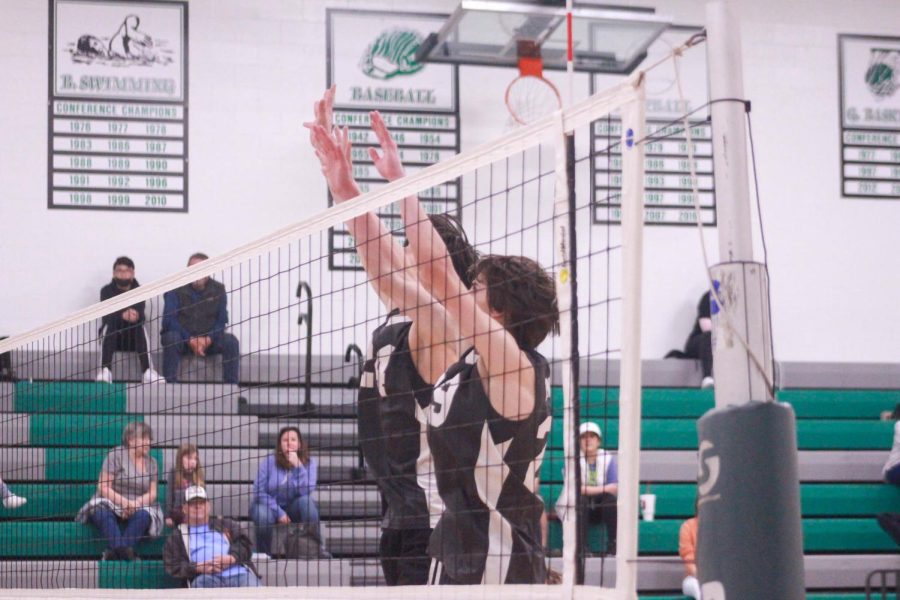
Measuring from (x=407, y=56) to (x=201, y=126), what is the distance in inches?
89.4

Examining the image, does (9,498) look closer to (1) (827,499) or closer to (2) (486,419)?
(2) (486,419)

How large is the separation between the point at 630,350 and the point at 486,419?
1.94 ft

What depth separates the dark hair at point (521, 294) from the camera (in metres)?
3.48

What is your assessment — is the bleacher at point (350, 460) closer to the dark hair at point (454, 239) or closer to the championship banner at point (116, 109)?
the championship banner at point (116, 109)

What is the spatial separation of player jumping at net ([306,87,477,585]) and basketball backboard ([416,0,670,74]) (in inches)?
310

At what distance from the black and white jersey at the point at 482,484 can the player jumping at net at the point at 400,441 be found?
0.17m

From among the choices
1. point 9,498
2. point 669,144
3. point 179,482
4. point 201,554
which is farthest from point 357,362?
point 669,144

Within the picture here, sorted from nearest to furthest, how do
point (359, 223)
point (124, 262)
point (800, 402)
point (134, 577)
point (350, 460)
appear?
point (359, 223), point (134, 577), point (350, 460), point (124, 262), point (800, 402)

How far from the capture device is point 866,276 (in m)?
13.6

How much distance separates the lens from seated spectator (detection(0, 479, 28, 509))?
814 cm

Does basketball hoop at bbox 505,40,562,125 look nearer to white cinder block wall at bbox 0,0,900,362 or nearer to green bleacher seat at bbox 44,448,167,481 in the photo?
white cinder block wall at bbox 0,0,900,362

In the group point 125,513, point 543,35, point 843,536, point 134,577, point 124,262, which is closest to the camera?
point 134,577

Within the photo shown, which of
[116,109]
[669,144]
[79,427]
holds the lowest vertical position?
[79,427]

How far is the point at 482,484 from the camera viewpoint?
3.44 meters
